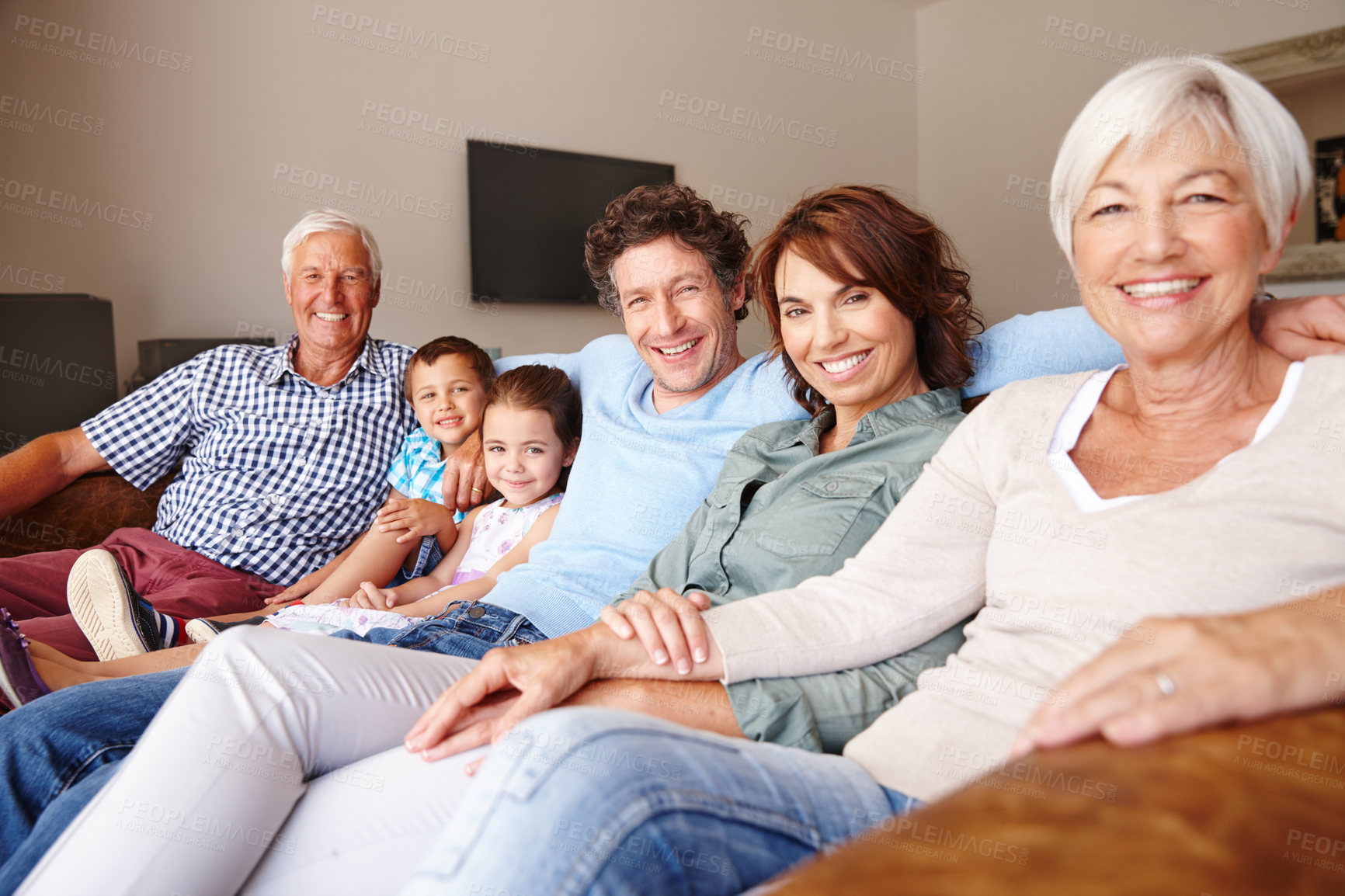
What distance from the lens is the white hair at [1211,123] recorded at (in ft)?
2.83

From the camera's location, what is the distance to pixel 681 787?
0.69 m

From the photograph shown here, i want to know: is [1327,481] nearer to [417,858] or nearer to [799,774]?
[799,774]

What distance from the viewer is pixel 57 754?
1117 millimetres

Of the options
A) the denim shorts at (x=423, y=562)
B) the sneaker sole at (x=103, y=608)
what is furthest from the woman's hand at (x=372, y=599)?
the sneaker sole at (x=103, y=608)

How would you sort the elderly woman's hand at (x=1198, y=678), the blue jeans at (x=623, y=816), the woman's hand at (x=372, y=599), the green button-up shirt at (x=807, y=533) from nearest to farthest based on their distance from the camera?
the elderly woman's hand at (x=1198, y=678) → the blue jeans at (x=623, y=816) → the green button-up shirt at (x=807, y=533) → the woman's hand at (x=372, y=599)

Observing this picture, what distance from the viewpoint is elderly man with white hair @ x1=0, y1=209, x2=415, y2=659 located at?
7.12 feet

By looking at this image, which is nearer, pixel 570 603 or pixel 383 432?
pixel 570 603

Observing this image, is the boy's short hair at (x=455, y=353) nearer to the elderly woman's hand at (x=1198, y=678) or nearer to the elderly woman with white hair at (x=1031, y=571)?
the elderly woman with white hair at (x=1031, y=571)

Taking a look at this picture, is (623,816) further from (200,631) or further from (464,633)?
(200,631)

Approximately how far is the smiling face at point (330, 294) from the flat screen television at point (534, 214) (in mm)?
2176

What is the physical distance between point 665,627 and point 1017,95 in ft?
20.2

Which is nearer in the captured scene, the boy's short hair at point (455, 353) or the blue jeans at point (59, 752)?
the blue jeans at point (59, 752)

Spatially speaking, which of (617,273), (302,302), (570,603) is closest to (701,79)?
(302,302)

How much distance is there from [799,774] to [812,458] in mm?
584
